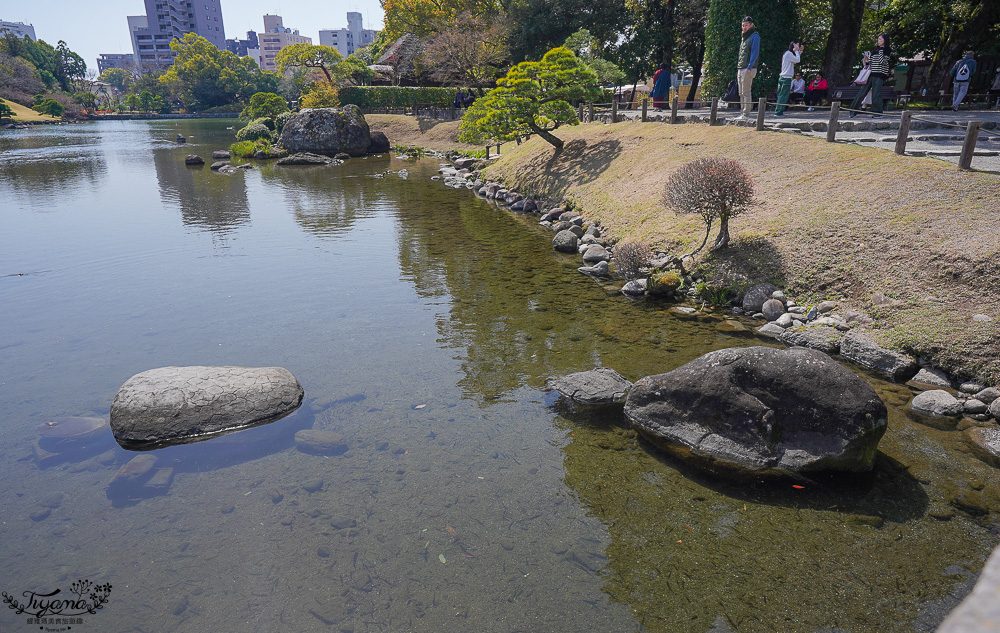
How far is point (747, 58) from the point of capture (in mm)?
19219

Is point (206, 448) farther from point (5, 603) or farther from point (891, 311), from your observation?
point (891, 311)

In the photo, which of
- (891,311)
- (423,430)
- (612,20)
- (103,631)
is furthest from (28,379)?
(612,20)

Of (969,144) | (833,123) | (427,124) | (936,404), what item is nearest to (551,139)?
(833,123)

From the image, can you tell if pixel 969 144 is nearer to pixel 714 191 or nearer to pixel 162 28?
pixel 714 191

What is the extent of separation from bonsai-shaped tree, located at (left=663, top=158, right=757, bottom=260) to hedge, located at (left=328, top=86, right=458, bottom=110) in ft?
149

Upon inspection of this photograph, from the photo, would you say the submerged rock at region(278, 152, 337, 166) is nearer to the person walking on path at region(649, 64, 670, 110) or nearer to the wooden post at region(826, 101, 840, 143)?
the person walking on path at region(649, 64, 670, 110)

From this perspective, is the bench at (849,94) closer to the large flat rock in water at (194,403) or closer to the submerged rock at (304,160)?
the large flat rock in water at (194,403)

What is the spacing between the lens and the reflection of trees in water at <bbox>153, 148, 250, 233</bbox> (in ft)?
72.7

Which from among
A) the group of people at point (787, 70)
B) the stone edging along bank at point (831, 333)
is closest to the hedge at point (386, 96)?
the group of people at point (787, 70)

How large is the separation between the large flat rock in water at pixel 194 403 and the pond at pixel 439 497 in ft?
0.93

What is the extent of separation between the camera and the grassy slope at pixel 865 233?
950 centimetres

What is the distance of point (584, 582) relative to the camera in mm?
5703

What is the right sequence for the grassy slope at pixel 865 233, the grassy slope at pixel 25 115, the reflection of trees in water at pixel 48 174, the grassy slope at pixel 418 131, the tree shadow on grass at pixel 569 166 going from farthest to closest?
the grassy slope at pixel 25 115 < the grassy slope at pixel 418 131 < the reflection of trees in water at pixel 48 174 < the tree shadow on grass at pixel 569 166 < the grassy slope at pixel 865 233

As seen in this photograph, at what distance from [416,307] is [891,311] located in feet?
31.1
